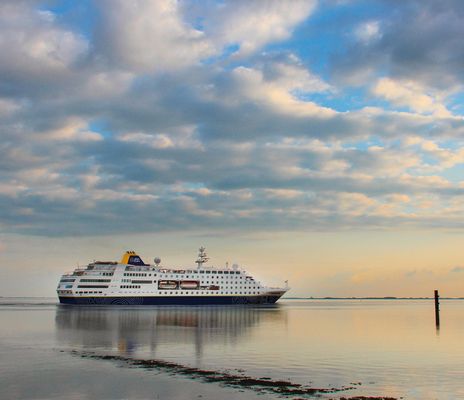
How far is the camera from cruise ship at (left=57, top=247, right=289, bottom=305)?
130750 millimetres

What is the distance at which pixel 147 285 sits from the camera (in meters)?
134

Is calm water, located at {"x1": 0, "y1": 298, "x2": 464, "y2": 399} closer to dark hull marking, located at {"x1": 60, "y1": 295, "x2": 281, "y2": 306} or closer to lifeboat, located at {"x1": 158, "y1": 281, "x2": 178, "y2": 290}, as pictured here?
dark hull marking, located at {"x1": 60, "y1": 295, "x2": 281, "y2": 306}

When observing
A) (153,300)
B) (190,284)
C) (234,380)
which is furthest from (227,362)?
(190,284)

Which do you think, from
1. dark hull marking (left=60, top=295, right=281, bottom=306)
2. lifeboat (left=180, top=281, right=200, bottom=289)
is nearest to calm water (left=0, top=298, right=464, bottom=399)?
dark hull marking (left=60, top=295, right=281, bottom=306)

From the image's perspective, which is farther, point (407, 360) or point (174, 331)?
point (174, 331)

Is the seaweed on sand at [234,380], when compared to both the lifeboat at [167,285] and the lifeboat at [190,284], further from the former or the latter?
the lifeboat at [190,284]

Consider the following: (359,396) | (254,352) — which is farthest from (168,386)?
(254,352)

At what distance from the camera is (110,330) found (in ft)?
192

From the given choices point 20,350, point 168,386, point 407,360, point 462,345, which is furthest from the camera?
point 462,345

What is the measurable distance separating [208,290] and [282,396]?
11327 centimetres

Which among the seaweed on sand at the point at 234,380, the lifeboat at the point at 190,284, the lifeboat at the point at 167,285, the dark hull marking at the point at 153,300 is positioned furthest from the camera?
the lifeboat at the point at 190,284

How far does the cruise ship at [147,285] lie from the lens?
131m

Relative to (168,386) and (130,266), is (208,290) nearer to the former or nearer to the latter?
(130,266)

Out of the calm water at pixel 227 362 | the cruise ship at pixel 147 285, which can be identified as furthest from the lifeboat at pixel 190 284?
the calm water at pixel 227 362
